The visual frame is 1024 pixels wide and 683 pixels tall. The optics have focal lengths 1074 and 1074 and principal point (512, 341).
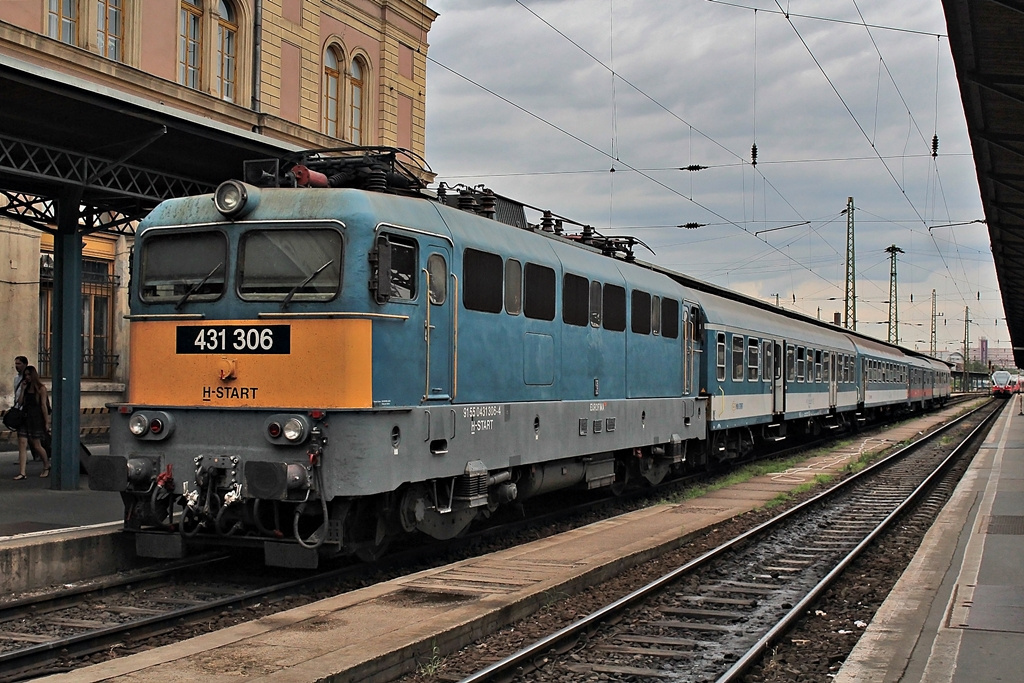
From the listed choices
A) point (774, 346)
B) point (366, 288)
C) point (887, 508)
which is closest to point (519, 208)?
point (366, 288)

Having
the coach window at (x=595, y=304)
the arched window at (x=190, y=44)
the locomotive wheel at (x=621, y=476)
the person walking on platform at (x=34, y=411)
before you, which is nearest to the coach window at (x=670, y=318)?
the locomotive wheel at (x=621, y=476)

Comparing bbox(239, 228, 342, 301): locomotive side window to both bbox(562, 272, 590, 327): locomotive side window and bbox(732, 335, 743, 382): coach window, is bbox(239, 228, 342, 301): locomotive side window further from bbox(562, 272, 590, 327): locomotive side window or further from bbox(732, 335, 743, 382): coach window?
bbox(732, 335, 743, 382): coach window

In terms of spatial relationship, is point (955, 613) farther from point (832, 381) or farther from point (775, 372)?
point (832, 381)

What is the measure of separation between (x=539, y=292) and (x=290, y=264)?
3597 mm

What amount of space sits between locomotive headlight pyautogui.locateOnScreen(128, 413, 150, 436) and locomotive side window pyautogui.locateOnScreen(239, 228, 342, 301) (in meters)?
1.43

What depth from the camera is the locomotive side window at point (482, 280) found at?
10.7 meters

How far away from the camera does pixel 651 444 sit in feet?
52.5

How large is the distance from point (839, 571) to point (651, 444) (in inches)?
211

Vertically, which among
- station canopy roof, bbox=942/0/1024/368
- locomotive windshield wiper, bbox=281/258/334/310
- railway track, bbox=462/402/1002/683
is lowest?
railway track, bbox=462/402/1002/683

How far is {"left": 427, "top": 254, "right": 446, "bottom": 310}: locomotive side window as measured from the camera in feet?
32.9

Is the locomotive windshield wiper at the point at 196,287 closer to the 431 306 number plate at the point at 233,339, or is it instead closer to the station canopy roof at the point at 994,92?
the 431 306 number plate at the point at 233,339

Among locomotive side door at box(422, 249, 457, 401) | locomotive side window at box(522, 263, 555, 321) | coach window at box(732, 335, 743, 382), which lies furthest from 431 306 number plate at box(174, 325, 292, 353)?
coach window at box(732, 335, 743, 382)

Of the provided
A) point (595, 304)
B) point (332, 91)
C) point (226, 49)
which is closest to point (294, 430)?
point (595, 304)

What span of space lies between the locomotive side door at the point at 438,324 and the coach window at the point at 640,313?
211 inches
